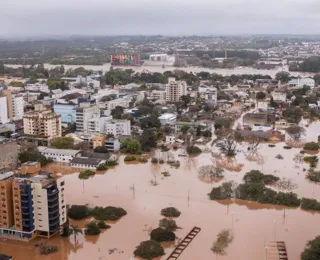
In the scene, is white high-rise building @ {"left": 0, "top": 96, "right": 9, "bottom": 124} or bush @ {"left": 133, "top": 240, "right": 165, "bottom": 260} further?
white high-rise building @ {"left": 0, "top": 96, "right": 9, "bottom": 124}

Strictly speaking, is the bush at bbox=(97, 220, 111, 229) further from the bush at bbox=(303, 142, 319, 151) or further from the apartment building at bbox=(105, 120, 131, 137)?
the bush at bbox=(303, 142, 319, 151)

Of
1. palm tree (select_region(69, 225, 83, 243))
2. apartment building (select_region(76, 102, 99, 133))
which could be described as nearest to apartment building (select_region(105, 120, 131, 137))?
apartment building (select_region(76, 102, 99, 133))

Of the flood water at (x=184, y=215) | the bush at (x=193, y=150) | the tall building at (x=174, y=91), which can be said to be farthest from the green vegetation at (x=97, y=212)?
the tall building at (x=174, y=91)

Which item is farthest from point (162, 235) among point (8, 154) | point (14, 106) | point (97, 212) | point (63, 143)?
point (14, 106)

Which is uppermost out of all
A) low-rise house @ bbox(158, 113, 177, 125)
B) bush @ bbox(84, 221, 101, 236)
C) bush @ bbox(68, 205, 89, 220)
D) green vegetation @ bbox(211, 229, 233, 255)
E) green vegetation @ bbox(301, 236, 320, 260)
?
low-rise house @ bbox(158, 113, 177, 125)

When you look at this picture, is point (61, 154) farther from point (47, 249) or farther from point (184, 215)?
point (47, 249)

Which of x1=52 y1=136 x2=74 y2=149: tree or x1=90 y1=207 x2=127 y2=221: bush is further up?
x1=52 y1=136 x2=74 y2=149: tree
